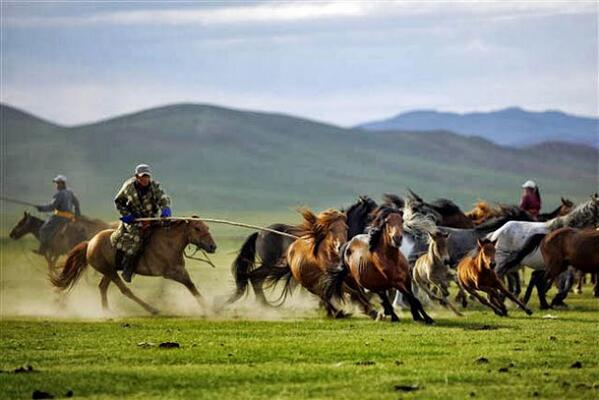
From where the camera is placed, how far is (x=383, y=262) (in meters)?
20.0

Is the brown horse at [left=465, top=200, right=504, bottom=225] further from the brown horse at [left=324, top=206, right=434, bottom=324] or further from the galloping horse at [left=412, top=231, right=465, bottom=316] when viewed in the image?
the brown horse at [left=324, top=206, right=434, bottom=324]

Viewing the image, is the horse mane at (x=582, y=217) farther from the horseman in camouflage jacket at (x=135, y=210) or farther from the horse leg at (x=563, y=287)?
the horseman in camouflage jacket at (x=135, y=210)

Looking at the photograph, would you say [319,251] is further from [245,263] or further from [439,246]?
[245,263]

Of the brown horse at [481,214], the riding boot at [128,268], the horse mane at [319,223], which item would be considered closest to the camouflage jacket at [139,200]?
the riding boot at [128,268]

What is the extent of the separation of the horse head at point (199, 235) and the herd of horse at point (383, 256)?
0.6 inches

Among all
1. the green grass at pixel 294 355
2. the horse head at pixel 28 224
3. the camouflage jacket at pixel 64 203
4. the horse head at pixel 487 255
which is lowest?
the green grass at pixel 294 355

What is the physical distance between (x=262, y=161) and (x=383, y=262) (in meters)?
122

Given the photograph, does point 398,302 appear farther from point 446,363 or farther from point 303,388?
point 303,388

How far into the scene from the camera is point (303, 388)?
1355cm

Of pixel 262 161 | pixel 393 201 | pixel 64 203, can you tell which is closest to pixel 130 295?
pixel 393 201

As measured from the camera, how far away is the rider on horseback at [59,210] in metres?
30.2

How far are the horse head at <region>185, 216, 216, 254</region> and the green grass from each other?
997 millimetres

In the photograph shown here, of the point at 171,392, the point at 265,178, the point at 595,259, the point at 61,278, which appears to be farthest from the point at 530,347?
the point at 265,178

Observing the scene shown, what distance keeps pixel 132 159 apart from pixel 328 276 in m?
116
